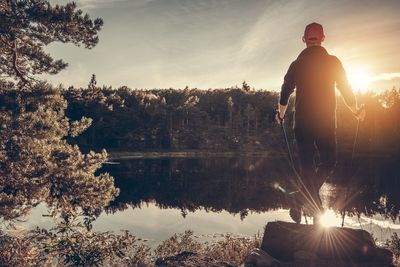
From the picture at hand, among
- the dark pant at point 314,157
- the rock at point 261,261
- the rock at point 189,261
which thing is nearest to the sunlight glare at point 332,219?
the dark pant at point 314,157

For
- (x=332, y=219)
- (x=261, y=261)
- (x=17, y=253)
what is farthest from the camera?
(x=332, y=219)

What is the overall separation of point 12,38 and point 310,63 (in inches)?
433

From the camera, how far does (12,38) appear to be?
13.4 meters

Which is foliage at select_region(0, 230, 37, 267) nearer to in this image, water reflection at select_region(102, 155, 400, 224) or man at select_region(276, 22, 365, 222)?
man at select_region(276, 22, 365, 222)

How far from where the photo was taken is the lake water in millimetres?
24953

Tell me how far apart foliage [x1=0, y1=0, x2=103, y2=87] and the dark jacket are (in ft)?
31.9

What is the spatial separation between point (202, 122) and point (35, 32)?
100733mm

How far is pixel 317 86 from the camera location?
23.1 feet

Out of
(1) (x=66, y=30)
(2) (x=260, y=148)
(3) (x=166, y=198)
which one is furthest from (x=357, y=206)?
(2) (x=260, y=148)

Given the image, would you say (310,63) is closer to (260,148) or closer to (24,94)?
(24,94)

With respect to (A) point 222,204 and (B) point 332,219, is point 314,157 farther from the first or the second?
(A) point 222,204

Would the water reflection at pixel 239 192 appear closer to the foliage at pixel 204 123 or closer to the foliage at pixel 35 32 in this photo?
the foliage at pixel 35 32

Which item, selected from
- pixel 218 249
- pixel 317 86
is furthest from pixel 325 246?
pixel 218 249

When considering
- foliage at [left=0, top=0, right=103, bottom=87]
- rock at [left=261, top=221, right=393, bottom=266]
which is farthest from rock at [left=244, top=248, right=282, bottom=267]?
foliage at [left=0, top=0, right=103, bottom=87]
